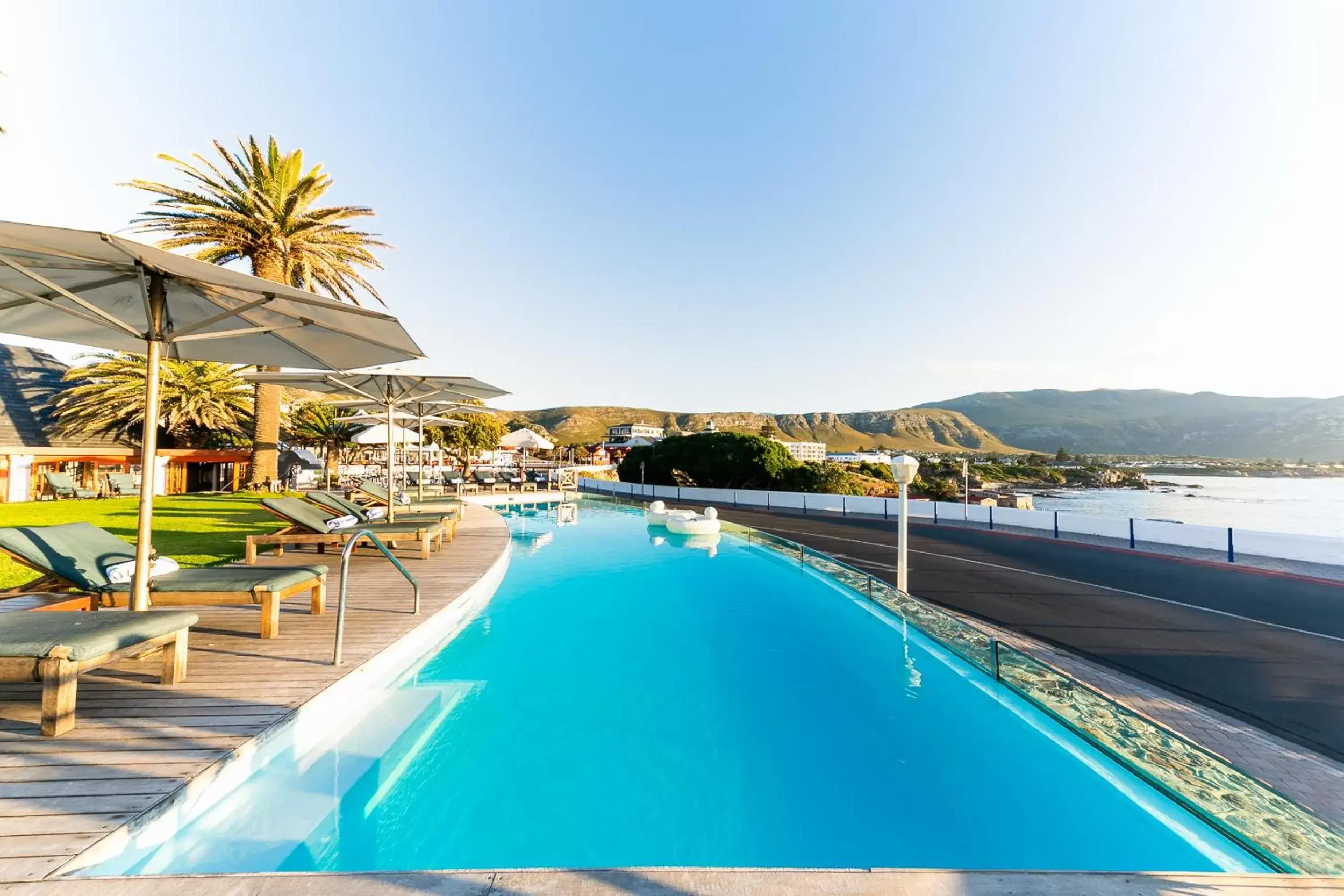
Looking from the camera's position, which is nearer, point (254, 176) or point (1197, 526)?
point (1197, 526)

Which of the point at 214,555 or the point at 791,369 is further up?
the point at 791,369

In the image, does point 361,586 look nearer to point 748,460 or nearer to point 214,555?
point 214,555

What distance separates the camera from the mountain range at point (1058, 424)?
263ft

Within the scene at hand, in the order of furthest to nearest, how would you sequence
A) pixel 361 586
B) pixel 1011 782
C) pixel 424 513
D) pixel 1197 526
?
pixel 1197 526
pixel 424 513
pixel 361 586
pixel 1011 782

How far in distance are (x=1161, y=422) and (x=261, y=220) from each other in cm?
14509

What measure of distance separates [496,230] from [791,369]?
2975cm

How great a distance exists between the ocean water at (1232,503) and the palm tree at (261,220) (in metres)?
28.5

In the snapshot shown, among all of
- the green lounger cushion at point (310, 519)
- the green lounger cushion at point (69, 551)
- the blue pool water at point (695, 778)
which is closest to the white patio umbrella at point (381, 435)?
the green lounger cushion at point (310, 519)

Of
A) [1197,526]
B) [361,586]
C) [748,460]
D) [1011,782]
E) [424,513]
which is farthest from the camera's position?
[748,460]

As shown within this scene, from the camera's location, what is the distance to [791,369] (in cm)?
4572

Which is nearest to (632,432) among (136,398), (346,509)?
(136,398)

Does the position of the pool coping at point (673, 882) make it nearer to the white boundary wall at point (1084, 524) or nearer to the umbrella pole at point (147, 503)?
the umbrella pole at point (147, 503)

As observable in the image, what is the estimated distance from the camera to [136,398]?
21.8 metres

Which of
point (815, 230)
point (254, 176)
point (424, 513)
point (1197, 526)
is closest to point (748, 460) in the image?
point (815, 230)
